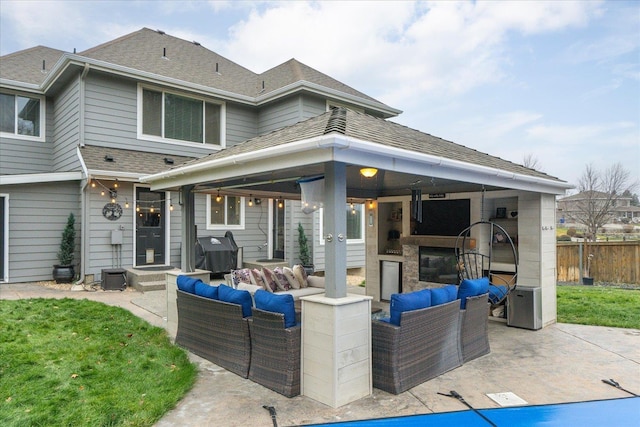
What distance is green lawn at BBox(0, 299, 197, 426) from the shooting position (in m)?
3.18

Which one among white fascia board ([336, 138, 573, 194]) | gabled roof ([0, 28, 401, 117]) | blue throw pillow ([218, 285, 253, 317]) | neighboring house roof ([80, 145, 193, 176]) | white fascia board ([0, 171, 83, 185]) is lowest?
blue throw pillow ([218, 285, 253, 317])

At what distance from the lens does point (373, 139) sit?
3740 mm

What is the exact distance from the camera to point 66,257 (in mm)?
9164

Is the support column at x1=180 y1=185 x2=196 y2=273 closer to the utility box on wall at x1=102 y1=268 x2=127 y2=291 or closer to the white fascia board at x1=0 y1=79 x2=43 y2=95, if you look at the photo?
the utility box on wall at x1=102 y1=268 x2=127 y2=291

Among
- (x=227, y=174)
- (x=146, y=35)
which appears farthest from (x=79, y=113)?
(x=227, y=174)

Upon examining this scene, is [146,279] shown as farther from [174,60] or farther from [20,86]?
[174,60]

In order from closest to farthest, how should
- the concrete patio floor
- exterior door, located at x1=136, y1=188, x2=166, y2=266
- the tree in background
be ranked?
1. the concrete patio floor
2. exterior door, located at x1=136, y1=188, x2=166, y2=266
3. the tree in background

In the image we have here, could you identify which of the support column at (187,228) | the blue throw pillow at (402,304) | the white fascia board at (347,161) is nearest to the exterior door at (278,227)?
the support column at (187,228)

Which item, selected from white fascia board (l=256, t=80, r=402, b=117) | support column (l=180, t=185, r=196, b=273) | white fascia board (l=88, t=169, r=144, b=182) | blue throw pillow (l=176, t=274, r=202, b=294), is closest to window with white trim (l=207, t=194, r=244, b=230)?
white fascia board (l=88, t=169, r=144, b=182)

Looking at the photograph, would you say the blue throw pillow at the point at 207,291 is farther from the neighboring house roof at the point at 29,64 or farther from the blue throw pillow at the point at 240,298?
the neighboring house roof at the point at 29,64

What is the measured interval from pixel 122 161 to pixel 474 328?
8.06 meters

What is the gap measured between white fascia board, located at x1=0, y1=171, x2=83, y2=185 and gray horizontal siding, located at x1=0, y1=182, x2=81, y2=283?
0.42m

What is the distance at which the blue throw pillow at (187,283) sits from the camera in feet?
16.0

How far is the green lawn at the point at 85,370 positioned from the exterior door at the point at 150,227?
351 centimetres
